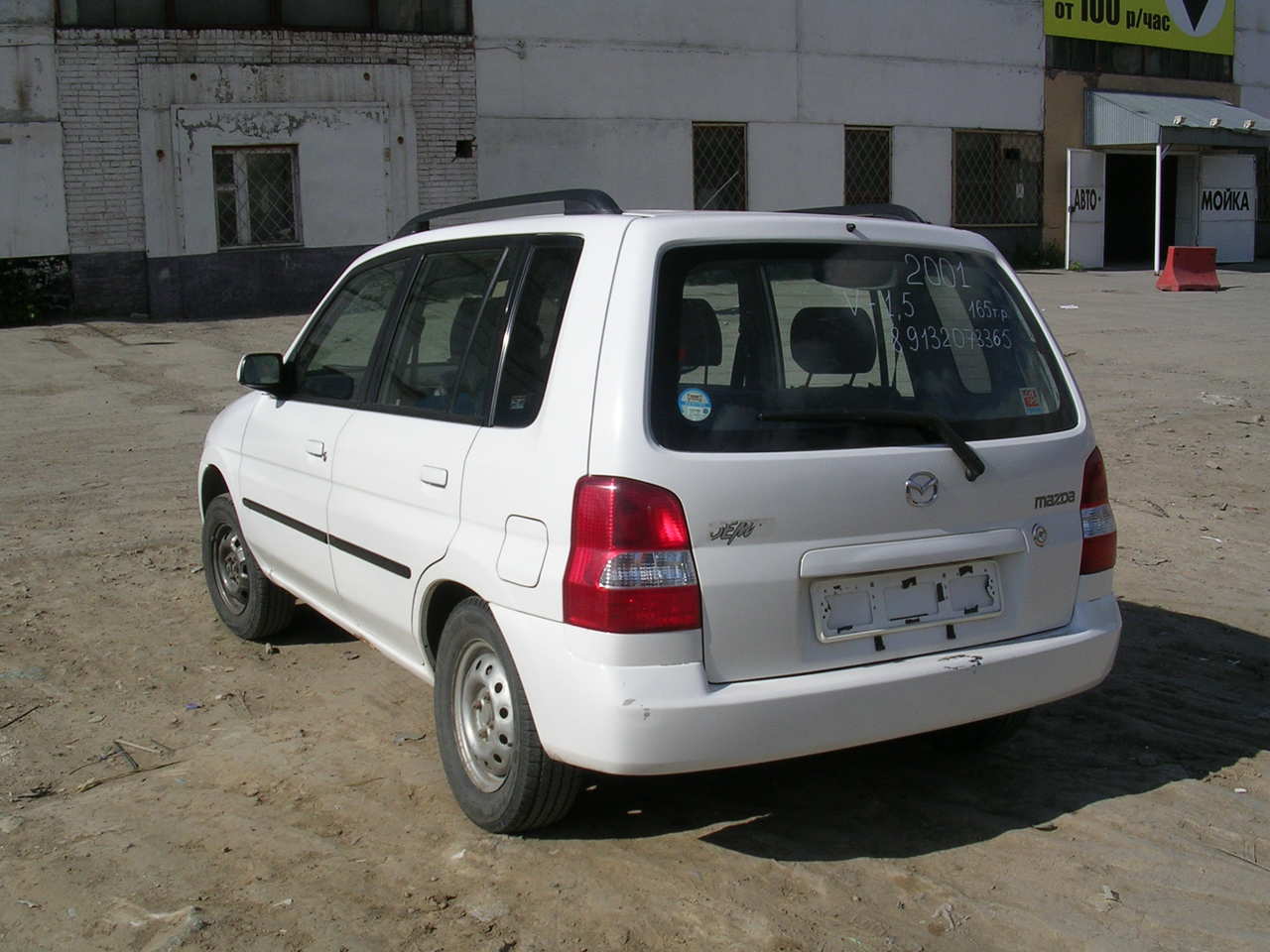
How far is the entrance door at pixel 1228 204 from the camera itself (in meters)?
32.1

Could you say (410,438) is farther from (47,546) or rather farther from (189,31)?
(189,31)

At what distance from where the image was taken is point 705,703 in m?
3.34

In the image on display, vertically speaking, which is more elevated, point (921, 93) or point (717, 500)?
point (921, 93)

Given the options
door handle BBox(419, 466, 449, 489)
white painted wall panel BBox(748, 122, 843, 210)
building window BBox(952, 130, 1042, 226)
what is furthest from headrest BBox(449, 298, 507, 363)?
building window BBox(952, 130, 1042, 226)

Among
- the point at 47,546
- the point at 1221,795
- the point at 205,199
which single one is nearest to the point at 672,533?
the point at 1221,795

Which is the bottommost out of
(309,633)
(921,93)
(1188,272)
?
(309,633)

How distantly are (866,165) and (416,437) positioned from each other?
23567mm

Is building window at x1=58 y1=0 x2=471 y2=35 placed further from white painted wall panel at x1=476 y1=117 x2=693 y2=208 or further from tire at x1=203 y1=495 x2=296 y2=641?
tire at x1=203 y1=495 x2=296 y2=641

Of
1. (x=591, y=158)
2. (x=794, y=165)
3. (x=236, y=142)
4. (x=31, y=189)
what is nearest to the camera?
(x=31, y=189)

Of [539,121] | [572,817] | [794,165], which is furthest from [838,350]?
[794,165]

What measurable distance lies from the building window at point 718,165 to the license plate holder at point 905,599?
20958 mm

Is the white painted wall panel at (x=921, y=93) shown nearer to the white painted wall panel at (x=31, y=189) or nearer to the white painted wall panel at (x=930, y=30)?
the white painted wall panel at (x=930, y=30)

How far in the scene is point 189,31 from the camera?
19172 millimetres

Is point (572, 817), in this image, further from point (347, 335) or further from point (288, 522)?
point (347, 335)
